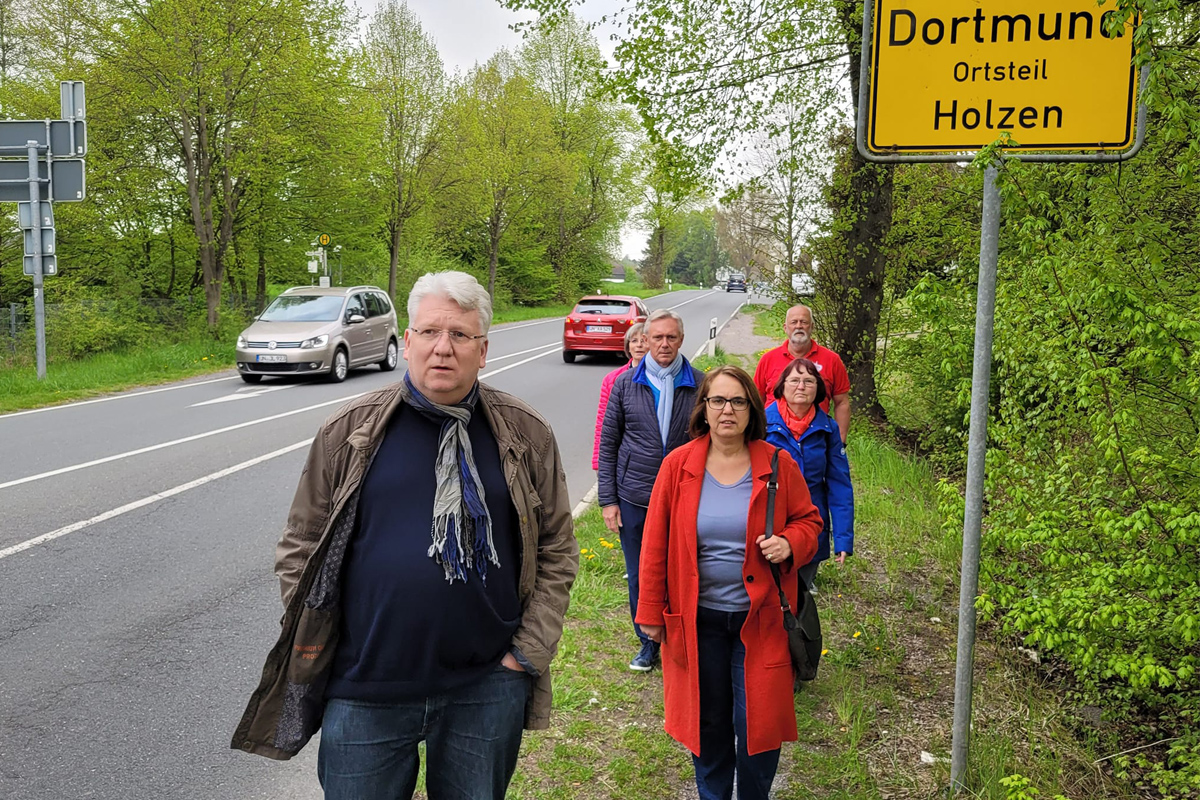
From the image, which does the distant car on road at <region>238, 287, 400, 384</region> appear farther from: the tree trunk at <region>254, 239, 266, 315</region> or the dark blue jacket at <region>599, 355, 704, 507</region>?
the dark blue jacket at <region>599, 355, 704, 507</region>

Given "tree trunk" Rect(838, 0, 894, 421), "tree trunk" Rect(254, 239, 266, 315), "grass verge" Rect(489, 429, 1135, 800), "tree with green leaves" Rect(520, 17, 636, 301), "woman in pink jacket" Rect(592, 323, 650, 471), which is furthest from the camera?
"tree with green leaves" Rect(520, 17, 636, 301)

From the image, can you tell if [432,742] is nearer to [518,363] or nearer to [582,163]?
[518,363]

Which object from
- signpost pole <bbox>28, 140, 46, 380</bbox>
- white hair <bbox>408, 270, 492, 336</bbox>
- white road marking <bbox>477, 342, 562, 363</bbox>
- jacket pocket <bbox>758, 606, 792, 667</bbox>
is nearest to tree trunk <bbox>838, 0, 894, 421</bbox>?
jacket pocket <bbox>758, 606, 792, 667</bbox>

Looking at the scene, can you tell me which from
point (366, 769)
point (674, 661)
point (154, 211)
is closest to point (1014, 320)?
point (674, 661)

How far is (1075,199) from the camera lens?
388 cm

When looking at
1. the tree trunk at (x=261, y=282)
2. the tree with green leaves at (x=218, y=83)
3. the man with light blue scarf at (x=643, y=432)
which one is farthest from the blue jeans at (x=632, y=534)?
the tree trunk at (x=261, y=282)

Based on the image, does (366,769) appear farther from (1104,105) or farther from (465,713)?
(1104,105)

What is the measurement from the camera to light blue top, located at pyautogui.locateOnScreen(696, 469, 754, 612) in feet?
10.7

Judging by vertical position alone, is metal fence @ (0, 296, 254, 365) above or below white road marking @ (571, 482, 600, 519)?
above

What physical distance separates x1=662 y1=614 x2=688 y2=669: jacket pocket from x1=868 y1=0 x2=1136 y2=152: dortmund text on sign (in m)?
1.76

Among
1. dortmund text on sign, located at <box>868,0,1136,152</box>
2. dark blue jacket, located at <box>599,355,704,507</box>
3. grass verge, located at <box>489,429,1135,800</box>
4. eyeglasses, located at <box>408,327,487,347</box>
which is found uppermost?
dortmund text on sign, located at <box>868,0,1136,152</box>

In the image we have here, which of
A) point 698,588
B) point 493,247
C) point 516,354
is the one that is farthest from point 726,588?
point 493,247

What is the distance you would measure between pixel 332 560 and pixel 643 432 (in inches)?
105

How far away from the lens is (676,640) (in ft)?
10.9
